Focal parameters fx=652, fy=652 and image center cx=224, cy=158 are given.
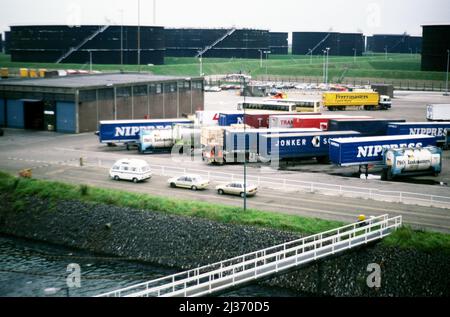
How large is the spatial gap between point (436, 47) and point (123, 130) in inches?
3000

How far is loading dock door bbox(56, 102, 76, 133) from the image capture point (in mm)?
55281

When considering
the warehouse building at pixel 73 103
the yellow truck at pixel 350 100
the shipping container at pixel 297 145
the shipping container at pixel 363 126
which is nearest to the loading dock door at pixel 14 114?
the warehouse building at pixel 73 103

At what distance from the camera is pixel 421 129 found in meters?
49.5

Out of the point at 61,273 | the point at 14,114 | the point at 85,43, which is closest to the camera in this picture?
the point at 61,273

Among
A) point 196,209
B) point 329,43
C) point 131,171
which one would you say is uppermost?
point 329,43

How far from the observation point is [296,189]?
35.1 metres

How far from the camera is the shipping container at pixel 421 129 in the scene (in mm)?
48344

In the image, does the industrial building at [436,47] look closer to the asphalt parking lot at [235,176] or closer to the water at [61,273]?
the asphalt parking lot at [235,176]

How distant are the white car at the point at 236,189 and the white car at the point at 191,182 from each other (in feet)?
4.11

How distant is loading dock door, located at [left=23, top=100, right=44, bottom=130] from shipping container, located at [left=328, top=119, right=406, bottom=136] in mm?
25292

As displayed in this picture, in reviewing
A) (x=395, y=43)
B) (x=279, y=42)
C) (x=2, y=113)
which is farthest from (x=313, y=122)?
(x=395, y=43)

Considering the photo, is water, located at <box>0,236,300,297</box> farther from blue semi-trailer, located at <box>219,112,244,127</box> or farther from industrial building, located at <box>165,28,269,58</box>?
industrial building, located at <box>165,28,269,58</box>

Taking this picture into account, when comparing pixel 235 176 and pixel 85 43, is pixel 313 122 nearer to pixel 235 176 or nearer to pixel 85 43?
pixel 235 176

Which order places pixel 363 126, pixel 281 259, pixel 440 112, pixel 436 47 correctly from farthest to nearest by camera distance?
pixel 436 47 → pixel 440 112 → pixel 363 126 → pixel 281 259
